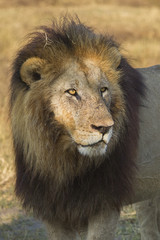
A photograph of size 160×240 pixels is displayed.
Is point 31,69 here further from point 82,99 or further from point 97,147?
point 97,147

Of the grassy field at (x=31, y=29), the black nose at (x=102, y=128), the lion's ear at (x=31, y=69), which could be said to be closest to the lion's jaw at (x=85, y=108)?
the black nose at (x=102, y=128)

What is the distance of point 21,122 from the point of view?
11.1ft

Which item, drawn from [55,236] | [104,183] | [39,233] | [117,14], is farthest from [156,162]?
[117,14]

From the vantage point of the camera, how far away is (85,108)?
3.16 m

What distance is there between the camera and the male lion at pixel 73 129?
323 centimetres

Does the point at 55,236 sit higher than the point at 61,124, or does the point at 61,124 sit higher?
the point at 61,124

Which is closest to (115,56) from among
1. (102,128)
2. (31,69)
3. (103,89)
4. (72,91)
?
(103,89)

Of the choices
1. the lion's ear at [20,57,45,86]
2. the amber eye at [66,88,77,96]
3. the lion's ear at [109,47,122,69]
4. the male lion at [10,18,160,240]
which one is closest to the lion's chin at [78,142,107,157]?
the male lion at [10,18,160,240]

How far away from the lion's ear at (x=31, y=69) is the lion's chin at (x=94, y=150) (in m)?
0.51

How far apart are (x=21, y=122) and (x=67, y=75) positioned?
395 millimetres

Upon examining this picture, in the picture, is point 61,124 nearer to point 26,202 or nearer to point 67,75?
point 67,75

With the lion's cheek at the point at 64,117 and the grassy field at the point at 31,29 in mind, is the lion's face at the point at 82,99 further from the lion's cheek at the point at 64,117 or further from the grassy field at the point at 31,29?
the grassy field at the point at 31,29

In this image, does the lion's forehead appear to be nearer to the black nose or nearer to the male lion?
the male lion

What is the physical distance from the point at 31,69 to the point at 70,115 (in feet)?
1.21
